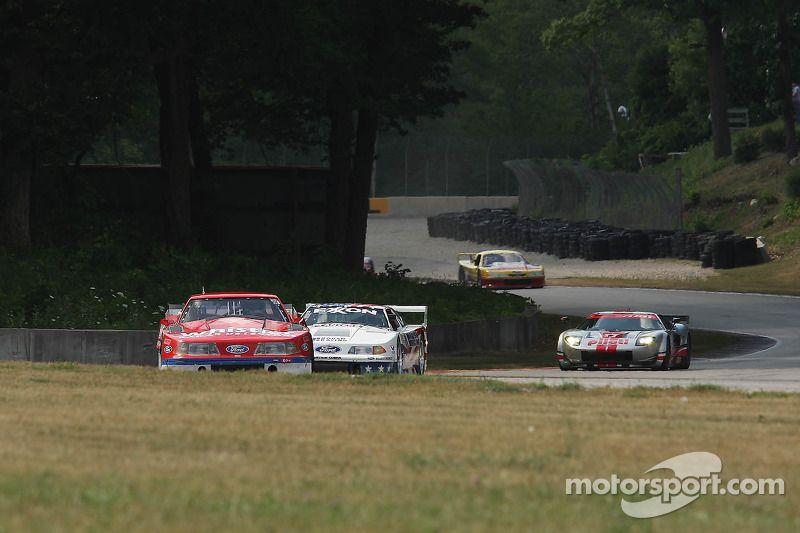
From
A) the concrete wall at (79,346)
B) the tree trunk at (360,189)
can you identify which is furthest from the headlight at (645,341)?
the tree trunk at (360,189)

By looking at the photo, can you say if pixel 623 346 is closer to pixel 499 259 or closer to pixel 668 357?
pixel 668 357

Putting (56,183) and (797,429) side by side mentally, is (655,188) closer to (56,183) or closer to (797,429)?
(56,183)

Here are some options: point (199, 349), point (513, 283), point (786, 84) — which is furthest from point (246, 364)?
point (786, 84)

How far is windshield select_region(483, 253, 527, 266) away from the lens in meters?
49.8

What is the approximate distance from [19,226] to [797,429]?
920 inches

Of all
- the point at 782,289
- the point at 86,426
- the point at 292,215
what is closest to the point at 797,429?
the point at 86,426

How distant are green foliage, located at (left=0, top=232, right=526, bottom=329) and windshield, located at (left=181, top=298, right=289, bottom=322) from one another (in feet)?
18.6

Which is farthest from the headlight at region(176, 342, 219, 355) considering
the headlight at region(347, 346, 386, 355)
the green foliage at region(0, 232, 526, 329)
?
the green foliage at region(0, 232, 526, 329)

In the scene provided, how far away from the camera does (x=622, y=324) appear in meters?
25.0

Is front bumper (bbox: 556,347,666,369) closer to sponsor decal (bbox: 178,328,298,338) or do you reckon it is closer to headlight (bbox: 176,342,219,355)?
sponsor decal (bbox: 178,328,298,338)

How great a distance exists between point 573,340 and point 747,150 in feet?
173

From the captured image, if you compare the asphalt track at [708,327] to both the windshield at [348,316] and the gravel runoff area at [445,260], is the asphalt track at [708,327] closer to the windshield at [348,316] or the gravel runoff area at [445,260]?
the windshield at [348,316]

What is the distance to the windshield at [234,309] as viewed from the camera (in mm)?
19828
